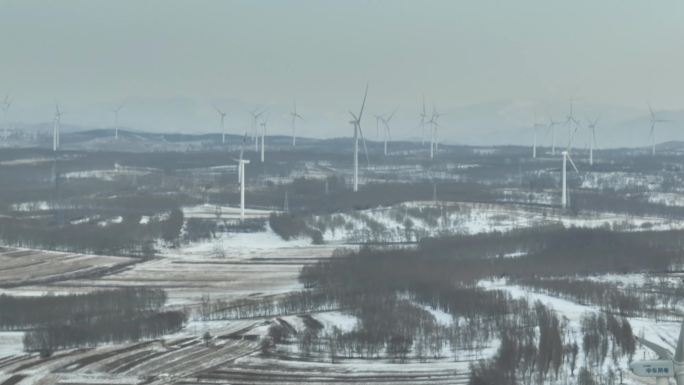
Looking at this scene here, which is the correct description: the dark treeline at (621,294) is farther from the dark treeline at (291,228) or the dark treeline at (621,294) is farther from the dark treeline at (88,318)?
the dark treeline at (291,228)

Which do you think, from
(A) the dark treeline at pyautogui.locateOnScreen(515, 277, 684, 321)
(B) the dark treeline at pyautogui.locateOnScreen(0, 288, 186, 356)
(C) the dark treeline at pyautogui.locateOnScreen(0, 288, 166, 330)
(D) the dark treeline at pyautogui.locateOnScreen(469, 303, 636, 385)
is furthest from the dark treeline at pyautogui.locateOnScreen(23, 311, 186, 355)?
(A) the dark treeline at pyautogui.locateOnScreen(515, 277, 684, 321)

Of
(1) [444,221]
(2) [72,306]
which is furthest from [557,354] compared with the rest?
(1) [444,221]

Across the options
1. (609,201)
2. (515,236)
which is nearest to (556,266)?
(515,236)

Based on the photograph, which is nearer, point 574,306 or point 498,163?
point 574,306

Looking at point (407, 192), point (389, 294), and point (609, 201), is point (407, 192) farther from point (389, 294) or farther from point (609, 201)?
point (389, 294)

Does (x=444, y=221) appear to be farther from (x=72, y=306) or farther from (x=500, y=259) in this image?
(x=72, y=306)

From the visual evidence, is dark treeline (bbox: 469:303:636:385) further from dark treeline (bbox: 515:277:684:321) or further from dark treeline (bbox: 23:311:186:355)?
dark treeline (bbox: 23:311:186:355)
